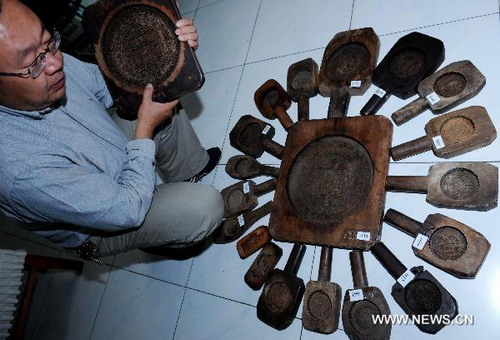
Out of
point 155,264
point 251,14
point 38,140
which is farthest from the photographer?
point 251,14

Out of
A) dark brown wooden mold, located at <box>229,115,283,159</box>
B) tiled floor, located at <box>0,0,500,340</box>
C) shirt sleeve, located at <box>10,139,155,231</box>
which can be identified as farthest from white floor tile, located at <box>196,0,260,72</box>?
shirt sleeve, located at <box>10,139,155,231</box>

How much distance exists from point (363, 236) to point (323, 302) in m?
0.33

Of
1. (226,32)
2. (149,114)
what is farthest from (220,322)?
(226,32)

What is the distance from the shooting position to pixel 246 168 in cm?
197

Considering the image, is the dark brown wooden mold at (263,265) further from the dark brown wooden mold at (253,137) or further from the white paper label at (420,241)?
the white paper label at (420,241)

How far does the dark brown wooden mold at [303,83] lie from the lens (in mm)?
1843

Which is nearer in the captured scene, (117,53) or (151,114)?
(151,114)

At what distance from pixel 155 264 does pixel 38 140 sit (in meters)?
1.18

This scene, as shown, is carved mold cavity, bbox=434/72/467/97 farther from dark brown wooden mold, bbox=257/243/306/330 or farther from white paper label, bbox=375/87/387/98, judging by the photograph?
dark brown wooden mold, bbox=257/243/306/330

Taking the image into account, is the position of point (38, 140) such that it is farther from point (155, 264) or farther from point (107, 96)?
point (155, 264)

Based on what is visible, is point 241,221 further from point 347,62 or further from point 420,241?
point 347,62

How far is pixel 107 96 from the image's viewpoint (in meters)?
1.84

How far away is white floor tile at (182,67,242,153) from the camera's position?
7.64ft

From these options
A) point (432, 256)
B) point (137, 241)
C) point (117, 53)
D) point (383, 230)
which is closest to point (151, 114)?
point (117, 53)
